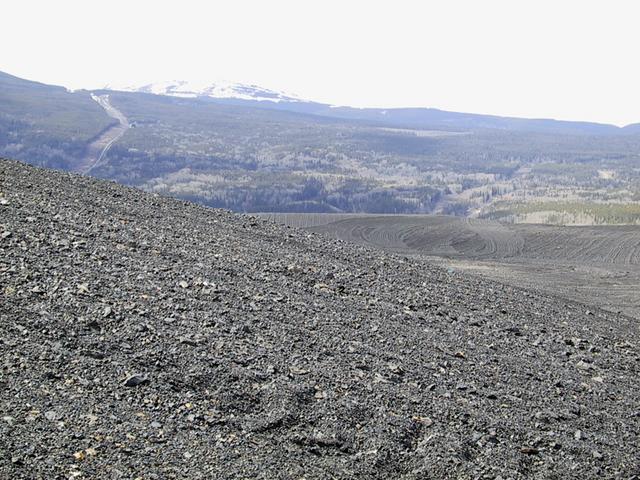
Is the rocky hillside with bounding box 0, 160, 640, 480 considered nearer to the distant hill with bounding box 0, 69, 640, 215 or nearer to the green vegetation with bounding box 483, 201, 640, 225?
the green vegetation with bounding box 483, 201, 640, 225

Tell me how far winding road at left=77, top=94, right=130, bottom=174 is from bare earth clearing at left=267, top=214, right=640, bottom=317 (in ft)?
154

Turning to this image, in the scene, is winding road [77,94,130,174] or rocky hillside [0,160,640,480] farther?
winding road [77,94,130,174]

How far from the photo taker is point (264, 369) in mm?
7855

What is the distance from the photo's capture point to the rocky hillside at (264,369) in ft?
21.2

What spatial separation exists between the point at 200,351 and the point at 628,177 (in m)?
109

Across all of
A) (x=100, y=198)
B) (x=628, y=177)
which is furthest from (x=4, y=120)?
(x=100, y=198)

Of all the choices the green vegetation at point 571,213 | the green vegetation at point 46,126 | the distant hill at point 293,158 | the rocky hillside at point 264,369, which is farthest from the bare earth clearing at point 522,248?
the green vegetation at point 46,126

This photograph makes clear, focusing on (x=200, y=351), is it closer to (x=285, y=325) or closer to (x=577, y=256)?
(x=285, y=325)

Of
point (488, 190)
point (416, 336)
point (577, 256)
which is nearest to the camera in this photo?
point (416, 336)

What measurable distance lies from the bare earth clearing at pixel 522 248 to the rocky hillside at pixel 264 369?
38.9ft

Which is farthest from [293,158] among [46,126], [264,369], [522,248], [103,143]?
[264,369]

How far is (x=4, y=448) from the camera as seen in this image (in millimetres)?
5871

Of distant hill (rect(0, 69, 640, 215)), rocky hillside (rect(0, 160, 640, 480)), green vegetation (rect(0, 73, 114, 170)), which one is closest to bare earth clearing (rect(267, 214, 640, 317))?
rocky hillside (rect(0, 160, 640, 480))

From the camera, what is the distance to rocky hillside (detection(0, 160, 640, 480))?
6473mm
